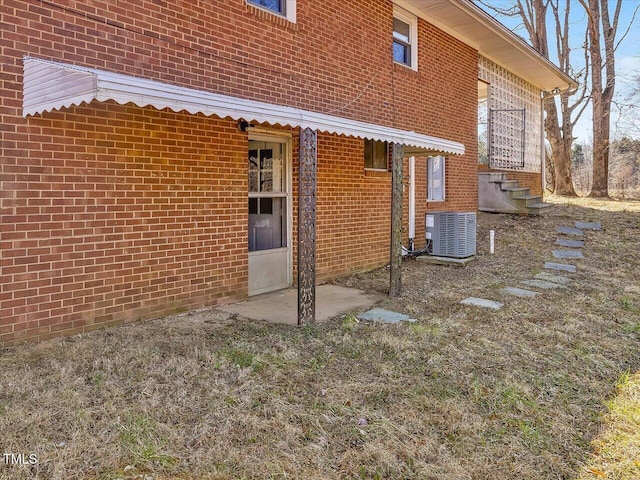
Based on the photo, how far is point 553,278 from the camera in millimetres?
8164

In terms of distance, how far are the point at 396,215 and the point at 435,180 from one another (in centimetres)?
495

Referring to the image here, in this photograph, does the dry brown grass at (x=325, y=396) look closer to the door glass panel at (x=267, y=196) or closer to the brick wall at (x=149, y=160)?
the brick wall at (x=149, y=160)

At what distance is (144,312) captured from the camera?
18.0 ft

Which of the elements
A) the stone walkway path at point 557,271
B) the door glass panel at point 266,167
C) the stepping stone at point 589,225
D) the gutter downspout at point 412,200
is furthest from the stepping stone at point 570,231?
the door glass panel at point 266,167

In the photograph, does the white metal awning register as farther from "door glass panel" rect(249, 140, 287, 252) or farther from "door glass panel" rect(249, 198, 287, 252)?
"door glass panel" rect(249, 198, 287, 252)

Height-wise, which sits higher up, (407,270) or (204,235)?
(204,235)

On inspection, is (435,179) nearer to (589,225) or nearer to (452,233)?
(452,233)

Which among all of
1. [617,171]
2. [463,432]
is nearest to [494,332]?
[463,432]

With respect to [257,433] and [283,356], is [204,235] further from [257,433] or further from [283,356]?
[257,433]

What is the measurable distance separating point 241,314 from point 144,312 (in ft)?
3.60

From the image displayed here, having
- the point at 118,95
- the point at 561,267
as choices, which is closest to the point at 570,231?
the point at 561,267

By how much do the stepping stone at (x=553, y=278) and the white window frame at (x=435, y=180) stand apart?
11.0 feet

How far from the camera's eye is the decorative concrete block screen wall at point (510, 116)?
13711 millimetres

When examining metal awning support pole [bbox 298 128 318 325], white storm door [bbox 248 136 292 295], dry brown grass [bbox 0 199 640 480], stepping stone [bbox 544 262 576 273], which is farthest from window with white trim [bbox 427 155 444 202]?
metal awning support pole [bbox 298 128 318 325]
